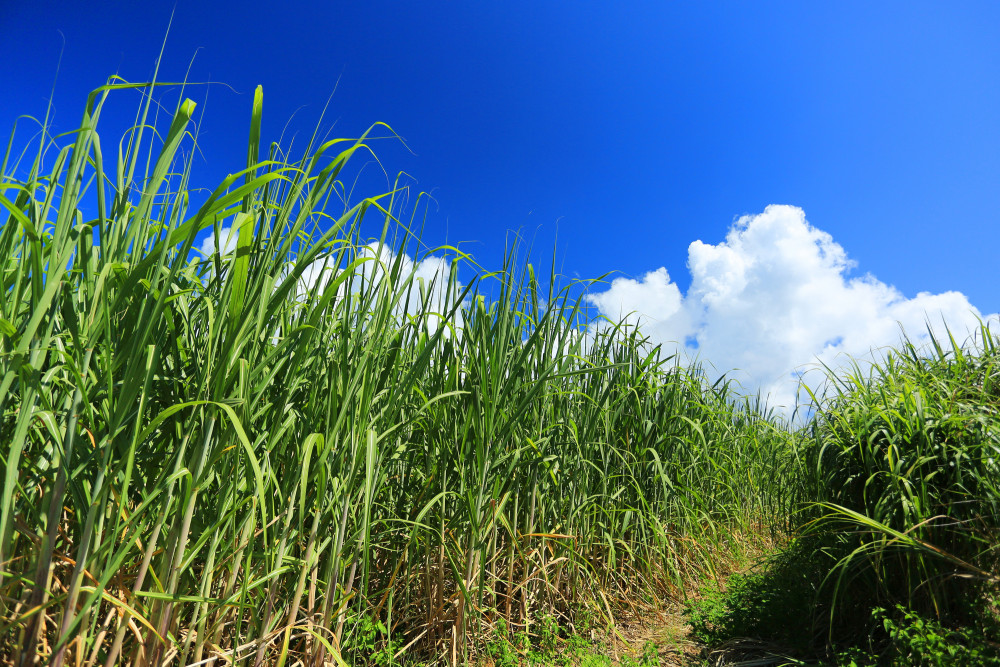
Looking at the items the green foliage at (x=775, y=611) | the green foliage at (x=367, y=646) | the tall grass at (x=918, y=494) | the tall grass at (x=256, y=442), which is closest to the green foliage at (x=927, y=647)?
the tall grass at (x=918, y=494)

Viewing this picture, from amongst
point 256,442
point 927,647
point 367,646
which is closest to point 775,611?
point 927,647

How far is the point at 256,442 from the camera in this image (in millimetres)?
1322

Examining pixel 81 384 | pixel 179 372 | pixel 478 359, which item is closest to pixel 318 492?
pixel 179 372

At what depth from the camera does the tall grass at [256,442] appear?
1.15 metres

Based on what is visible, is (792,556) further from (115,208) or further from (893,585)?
(115,208)

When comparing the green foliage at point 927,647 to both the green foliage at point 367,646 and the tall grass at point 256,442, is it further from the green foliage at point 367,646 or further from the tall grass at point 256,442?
the green foliage at point 367,646

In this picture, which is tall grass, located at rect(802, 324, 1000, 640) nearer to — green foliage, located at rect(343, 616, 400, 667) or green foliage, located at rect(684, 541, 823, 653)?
green foliage, located at rect(684, 541, 823, 653)

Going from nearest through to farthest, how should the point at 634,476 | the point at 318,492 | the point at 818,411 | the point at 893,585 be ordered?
the point at 318,492 < the point at 893,585 < the point at 818,411 < the point at 634,476

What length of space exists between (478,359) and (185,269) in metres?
1.04

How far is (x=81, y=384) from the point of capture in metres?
1.08

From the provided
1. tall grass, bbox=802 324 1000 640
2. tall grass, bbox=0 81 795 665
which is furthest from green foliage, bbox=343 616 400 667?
tall grass, bbox=802 324 1000 640

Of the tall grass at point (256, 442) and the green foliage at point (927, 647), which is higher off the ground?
the tall grass at point (256, 442)

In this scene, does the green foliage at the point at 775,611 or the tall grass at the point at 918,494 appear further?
the green foliage at the point at 775,611

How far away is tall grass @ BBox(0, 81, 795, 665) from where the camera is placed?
3.78 feet
